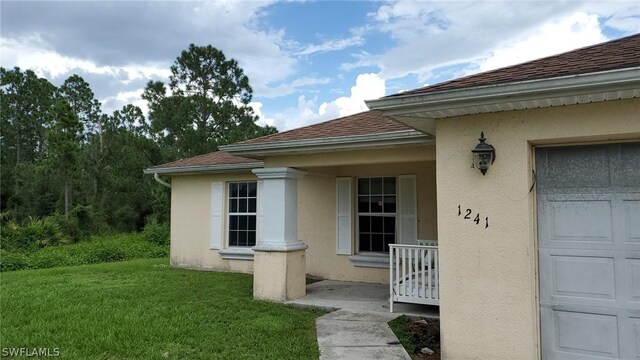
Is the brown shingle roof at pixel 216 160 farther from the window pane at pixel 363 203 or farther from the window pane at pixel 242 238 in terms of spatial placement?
the window pane at pixel 363 203

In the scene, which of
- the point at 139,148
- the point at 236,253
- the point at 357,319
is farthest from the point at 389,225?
the point at 139,148

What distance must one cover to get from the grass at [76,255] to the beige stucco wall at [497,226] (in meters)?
13.0

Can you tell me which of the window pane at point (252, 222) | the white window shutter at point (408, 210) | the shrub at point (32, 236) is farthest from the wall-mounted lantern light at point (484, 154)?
the shrub at point (32, 236)

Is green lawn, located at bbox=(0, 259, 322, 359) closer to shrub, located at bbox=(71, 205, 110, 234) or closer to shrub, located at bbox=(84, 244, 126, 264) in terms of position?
shrub, located at bbox=(84, 244, 126, 264)

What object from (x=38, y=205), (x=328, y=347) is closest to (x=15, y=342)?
(x=328, y=347)

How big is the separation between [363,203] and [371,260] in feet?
3.94

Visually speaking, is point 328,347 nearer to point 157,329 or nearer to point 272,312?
point 272,312

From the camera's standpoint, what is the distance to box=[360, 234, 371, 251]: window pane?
8898 mm

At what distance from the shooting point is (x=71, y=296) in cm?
729

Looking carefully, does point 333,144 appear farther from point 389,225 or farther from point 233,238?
point 233,238

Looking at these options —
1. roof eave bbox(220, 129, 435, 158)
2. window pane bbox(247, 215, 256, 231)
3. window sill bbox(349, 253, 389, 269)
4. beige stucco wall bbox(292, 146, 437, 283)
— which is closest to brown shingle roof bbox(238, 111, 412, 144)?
roof eave bbox(220, 129, 435, 158)

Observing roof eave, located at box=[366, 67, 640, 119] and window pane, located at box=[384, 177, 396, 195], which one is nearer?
roof eave, located at box=[366, 67, 640, 119]

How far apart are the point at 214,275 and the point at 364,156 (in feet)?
16.8

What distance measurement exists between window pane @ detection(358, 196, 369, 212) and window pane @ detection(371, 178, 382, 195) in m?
0.20
